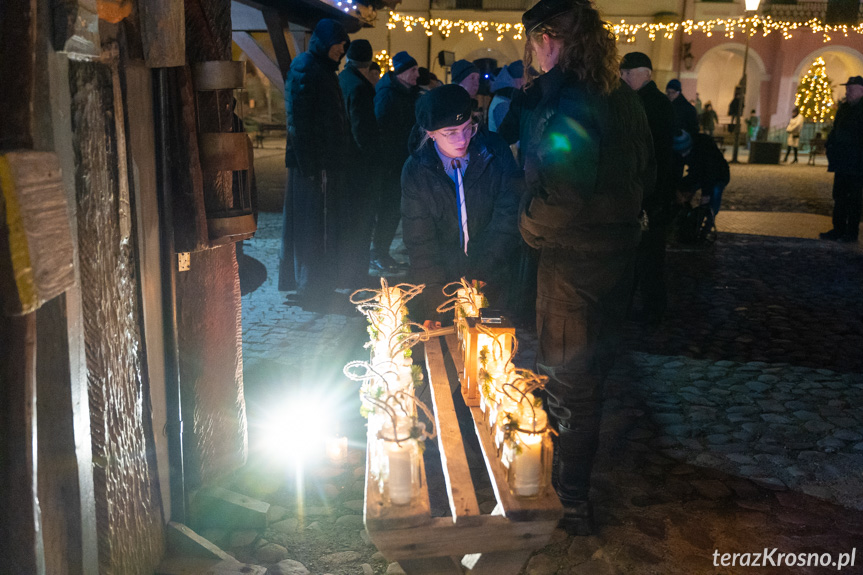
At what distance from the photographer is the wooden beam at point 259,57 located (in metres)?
7.46

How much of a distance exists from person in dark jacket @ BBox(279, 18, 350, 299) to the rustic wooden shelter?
260 centimetres

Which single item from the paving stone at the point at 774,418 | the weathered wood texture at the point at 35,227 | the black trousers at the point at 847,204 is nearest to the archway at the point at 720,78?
the black trousers at the point at 847,204

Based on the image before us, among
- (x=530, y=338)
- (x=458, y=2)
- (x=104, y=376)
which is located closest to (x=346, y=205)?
(x=530, y=338)

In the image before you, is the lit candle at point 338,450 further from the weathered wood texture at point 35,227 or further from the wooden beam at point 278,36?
the wooden beam at point 278,36

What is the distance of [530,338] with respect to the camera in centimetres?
552

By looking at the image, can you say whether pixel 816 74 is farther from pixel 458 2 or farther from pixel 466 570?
pixel 466 570

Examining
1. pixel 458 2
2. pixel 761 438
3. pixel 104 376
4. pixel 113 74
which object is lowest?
pixel 761 438

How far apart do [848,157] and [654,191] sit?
17.4ft

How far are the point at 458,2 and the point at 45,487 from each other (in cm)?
3164

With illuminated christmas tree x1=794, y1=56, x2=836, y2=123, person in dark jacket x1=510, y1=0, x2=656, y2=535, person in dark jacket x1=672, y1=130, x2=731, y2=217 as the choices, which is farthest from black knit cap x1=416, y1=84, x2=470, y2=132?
illuminated christmas tree x1=794, y1=56, x2=836, y2=123

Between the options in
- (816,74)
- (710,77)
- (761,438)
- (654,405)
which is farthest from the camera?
(710,77)

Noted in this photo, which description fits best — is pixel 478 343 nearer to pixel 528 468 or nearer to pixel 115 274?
pixel 528 468

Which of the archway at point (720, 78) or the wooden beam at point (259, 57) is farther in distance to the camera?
the archway at point (720, 78)

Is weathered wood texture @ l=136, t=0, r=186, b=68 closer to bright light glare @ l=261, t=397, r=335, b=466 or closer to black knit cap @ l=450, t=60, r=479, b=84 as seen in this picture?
bright light glare @ l=261, t=397, r=335, b=466
